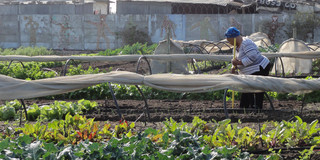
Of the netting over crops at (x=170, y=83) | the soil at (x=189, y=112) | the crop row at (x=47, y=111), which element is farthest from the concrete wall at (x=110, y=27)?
the netting over crops at (x=170, y=83)

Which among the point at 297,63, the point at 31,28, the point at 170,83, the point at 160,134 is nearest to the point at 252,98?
the point at 170,83

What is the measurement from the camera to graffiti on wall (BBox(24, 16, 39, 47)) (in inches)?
1073

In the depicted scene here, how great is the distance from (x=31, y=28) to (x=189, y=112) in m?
21.6

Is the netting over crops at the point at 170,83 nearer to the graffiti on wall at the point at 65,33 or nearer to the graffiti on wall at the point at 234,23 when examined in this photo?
the graffiti on wall at the point at 234,23

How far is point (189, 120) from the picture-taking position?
6.87 meters

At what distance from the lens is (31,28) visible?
2734 centimetres

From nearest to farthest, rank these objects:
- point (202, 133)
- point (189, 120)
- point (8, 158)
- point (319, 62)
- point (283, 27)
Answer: point (8, 158)
point (202, 133)
point (189, 120)
point (319, 62)
point (283, 27)

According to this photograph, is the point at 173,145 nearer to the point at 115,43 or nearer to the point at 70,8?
the point at 115,43

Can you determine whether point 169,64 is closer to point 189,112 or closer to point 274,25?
point 189,112

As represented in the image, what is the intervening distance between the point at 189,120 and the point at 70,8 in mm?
24616

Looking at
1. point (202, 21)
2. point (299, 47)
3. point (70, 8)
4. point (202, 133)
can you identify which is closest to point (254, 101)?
point (202, 133)

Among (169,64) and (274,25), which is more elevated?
(274,25)

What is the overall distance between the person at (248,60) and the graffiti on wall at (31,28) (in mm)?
21313

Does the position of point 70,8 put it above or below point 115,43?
above
